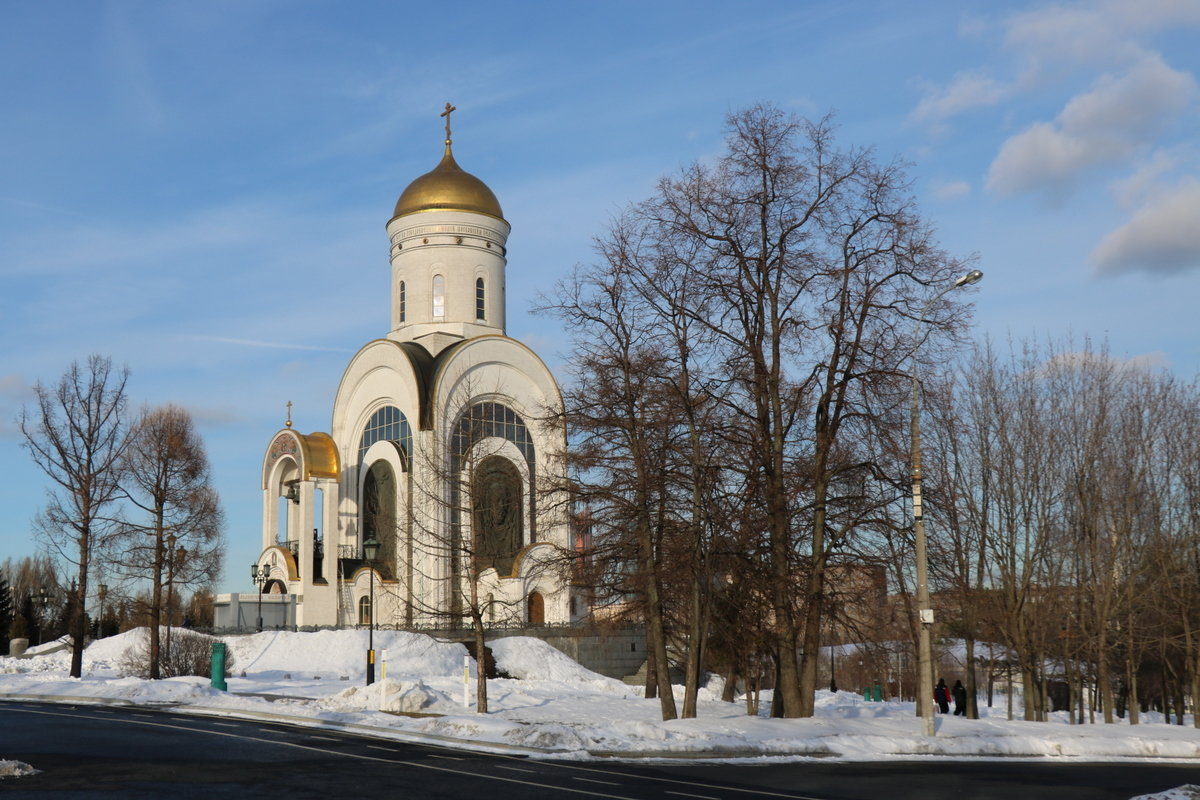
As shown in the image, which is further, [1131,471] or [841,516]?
[1131,471]

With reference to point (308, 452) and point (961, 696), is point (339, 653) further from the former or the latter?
point (961, 696)

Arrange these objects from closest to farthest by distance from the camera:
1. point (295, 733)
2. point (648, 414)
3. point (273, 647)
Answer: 1. point (295, 733)
2. point (648, 414)
3. point (273, 647)

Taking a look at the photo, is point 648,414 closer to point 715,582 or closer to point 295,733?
point 715,582

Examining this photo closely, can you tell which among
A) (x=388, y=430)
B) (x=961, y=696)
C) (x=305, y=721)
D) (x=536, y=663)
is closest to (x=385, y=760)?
Result: (x=305, y=721)

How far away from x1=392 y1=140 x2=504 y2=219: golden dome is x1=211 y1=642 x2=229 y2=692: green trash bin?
1125 inches

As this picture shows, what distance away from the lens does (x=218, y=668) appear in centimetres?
2594

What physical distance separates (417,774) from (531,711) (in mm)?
10573

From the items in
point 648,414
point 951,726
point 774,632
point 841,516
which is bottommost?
point 951,726

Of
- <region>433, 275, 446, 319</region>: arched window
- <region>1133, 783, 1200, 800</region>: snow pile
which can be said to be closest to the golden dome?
<region>433, 275, 446, 319</region>: arched window

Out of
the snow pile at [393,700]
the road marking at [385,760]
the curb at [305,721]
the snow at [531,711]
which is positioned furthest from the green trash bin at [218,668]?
the road marking at [385,760]

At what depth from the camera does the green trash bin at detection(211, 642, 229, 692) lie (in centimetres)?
2597

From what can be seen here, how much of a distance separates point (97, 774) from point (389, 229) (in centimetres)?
4168

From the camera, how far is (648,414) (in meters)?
20.7

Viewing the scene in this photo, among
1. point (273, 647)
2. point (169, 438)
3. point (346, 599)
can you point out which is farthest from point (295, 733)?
point (346, 599)
